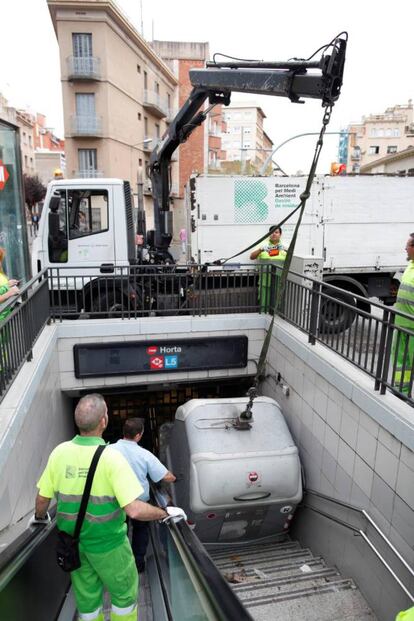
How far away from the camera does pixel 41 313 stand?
249 inches

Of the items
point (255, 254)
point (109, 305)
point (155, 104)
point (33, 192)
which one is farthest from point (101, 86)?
point (109, 305)

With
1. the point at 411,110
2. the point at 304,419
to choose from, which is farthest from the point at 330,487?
the point at 411,110

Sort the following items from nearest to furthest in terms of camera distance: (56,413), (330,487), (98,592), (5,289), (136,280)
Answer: (98,592) → (5,289) → (330,487) → (56,413) → (136,280)

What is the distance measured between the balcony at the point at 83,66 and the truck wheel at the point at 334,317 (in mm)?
31711

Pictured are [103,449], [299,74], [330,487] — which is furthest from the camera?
[299,74]

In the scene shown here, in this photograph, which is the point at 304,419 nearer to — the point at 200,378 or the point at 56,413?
the point at 200,378

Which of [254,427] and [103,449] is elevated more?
[103,449]

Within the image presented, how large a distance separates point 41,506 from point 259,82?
5.87m

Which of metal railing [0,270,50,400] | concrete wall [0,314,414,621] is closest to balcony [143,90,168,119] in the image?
concrete wall [0,314,414,621]

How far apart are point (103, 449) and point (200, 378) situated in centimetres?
509

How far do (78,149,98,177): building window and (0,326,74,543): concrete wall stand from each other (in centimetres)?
2930

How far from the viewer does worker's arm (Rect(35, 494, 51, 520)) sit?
9.43ft

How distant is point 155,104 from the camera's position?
38469 mm

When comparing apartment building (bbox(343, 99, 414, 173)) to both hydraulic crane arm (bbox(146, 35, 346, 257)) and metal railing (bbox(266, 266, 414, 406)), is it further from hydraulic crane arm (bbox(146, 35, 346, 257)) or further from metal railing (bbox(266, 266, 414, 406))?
metal railing (bbox(266, 266, 414, 406))
